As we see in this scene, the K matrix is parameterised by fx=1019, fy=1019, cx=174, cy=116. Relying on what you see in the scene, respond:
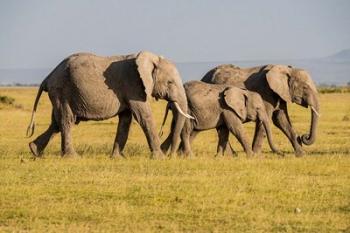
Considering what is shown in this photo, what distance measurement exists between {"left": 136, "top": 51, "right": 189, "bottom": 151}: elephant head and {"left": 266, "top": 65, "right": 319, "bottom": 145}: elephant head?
322 centimetres

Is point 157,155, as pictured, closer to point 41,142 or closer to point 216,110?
point 216,110

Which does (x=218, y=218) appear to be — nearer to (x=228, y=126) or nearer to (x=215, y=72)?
(x=228, y=126)

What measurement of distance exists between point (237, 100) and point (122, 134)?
270 cm

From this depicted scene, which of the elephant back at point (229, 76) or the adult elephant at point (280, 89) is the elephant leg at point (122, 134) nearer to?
the adult elephant at point (280, 89)

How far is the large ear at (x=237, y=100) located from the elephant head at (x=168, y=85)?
1.09 meters

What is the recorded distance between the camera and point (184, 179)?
16.9 m

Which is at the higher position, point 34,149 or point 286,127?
point 34,149

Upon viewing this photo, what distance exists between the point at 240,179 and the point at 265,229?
454cm

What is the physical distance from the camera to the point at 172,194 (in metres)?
15.1

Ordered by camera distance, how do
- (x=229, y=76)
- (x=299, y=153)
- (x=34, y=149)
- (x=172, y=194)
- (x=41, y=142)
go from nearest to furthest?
(x=172, y=194)
(x=34, y=149)
(x=41, y=142)
(x=299, y=153)
(x=229, y=76)

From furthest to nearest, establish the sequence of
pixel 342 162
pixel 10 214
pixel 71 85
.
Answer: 1. pixel 71 85
2. pixel 342 162
3. pixel 10 214

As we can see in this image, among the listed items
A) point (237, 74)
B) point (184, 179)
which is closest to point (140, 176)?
point (184, 179)

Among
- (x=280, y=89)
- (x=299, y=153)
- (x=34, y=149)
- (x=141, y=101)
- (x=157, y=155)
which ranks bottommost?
(x=299, y=153)

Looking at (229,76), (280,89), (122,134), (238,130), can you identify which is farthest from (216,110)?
(229,76)
